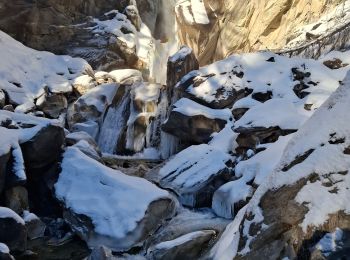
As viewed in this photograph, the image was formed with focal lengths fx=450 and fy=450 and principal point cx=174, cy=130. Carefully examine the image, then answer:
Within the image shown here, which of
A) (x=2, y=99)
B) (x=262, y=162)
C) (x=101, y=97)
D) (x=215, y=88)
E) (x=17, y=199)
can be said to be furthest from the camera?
(x=101, y=97)

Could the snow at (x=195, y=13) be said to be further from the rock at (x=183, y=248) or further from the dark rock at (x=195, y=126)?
the rock at (x=183, y=248)

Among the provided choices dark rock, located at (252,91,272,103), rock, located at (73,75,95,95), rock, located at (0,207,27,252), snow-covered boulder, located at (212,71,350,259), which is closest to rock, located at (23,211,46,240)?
rock, located at (0,207,27,252)

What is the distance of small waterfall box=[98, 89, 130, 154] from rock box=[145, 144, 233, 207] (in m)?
4.99

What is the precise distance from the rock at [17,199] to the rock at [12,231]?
4.44 ft

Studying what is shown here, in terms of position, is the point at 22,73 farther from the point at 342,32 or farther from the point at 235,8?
the point at 342,32

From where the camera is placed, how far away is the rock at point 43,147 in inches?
376

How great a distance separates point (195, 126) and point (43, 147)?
447 centimetres

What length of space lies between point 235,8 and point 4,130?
56.2ft

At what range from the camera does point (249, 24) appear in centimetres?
2325

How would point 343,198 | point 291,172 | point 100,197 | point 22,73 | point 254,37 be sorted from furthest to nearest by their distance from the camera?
point 254,37
point 22,73
point 100,197
point 291,172
point 343,198

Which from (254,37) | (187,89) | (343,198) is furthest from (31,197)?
(254,37)

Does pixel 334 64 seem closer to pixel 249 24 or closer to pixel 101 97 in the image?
pixel 101 97

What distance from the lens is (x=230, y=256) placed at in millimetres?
4871

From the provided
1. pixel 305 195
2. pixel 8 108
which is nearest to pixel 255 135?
pixel 305 195
